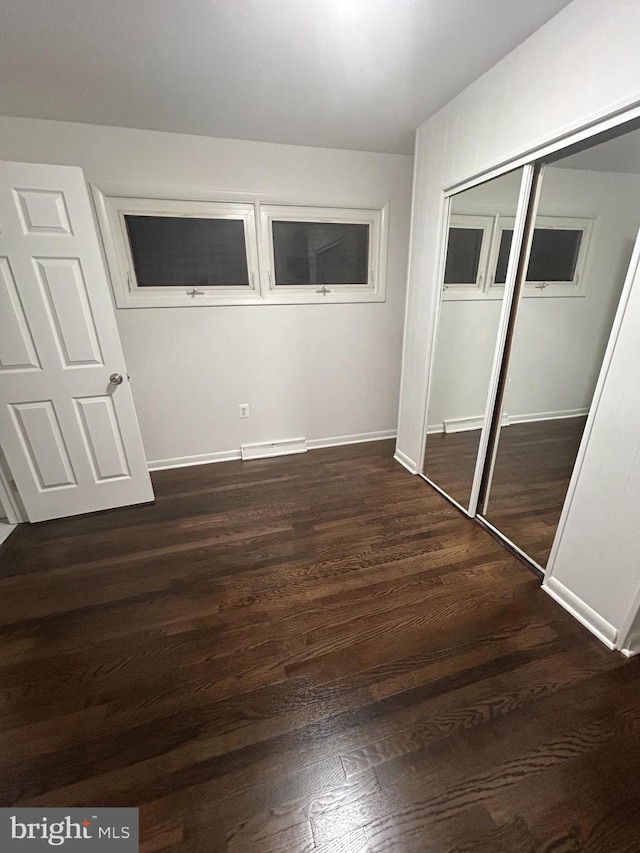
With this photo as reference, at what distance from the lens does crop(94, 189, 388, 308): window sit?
246 centimetres

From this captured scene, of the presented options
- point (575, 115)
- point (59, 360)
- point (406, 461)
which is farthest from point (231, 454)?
point (575, 115)

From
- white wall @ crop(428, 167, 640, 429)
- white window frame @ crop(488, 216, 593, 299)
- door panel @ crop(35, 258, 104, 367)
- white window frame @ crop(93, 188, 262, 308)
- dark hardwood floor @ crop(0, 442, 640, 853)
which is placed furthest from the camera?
white window frame @ crop(93, 188, 262, 308)

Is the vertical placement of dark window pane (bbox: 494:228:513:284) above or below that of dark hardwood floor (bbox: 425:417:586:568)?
above

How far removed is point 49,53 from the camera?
5.04 ft

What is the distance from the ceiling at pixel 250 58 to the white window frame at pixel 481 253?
641 mm

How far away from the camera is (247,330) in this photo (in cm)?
282

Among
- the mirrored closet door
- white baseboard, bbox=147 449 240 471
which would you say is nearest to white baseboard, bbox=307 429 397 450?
white baseboard, bbox=147 449 240 471

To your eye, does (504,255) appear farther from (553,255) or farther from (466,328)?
(466,328)

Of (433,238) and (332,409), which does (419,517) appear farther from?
(433,238)

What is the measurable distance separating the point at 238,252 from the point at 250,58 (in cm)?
117

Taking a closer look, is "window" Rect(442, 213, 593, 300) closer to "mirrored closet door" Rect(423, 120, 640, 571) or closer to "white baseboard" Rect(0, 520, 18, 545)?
"mirrored closet door" Rect(423, 120, 640, 571)

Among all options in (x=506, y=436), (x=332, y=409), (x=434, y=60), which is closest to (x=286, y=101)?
(x=434, y=60)

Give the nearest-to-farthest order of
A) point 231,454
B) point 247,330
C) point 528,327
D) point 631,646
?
point 631,646 < point 528,327 < point 247,330 < point 231,454

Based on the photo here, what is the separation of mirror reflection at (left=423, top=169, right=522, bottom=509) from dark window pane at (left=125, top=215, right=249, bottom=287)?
1.59 meters
